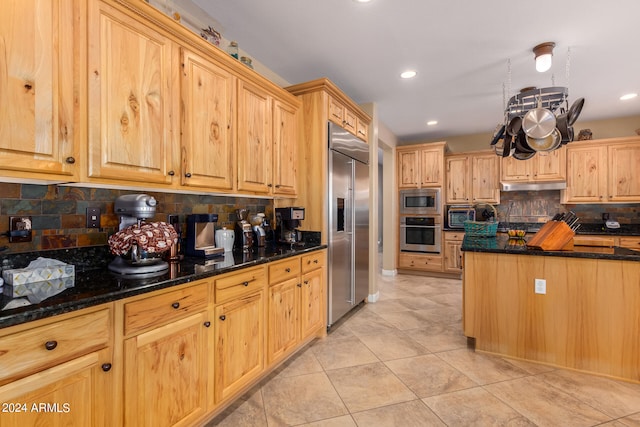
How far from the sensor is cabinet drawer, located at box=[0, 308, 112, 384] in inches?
36.4

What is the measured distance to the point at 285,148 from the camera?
277 centimetres

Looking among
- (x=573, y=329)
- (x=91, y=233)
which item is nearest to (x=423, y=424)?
(x=573, y=329)

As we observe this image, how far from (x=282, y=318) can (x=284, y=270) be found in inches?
14.5

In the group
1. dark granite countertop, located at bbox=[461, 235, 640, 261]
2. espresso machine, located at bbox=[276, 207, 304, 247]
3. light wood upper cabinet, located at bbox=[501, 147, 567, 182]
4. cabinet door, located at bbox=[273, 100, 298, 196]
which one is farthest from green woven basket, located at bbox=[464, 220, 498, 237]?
light wood upper cabinet, located at bbox=[501, 147, 567, 182]

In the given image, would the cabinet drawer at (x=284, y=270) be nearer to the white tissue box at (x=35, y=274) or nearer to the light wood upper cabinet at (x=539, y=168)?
the white tissue box at (x=35, y=274)

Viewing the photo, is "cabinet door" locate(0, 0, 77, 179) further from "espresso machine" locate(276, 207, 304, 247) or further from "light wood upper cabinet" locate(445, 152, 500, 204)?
"light wood upper cabinet" locate(445, 152, 500, 204)

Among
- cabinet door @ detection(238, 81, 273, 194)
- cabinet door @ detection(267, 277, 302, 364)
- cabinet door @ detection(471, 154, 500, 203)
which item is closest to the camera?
cabinet door @ detection(267, 277, 302, 364)

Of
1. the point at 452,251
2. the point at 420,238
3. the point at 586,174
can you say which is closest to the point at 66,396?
the point at 420,238

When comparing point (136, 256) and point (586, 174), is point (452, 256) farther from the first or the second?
point (136, 256)

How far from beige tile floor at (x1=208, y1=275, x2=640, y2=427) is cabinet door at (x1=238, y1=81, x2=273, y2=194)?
1505mm

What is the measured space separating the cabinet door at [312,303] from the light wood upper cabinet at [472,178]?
3766 mm

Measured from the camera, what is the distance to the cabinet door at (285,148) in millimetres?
2637

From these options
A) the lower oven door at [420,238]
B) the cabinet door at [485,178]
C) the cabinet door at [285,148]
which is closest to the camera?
the cabinet door at [285,148]

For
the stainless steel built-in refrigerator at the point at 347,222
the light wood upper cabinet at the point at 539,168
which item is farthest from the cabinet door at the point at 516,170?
the stainless steel built-in refrigerator at the point at 347,222
